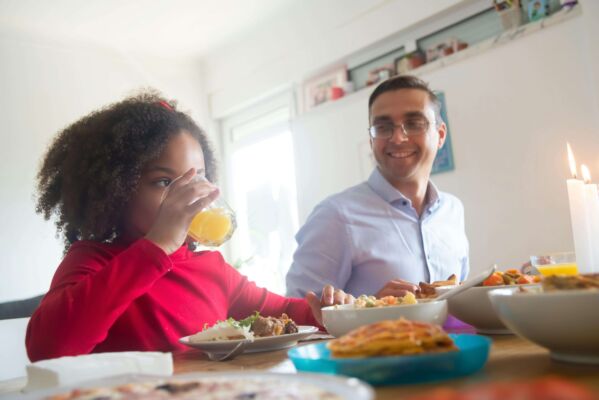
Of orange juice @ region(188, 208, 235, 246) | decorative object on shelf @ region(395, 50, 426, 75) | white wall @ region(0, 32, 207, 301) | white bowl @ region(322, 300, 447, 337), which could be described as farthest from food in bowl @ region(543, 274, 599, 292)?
white wall @ region(0, 32, 207, 301)

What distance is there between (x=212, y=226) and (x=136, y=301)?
0.79ft

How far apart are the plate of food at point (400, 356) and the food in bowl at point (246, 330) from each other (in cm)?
34

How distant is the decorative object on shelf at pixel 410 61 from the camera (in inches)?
124

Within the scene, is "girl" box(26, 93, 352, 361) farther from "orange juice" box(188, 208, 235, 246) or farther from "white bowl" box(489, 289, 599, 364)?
"white bowl" box(489, 289, 599, 364)

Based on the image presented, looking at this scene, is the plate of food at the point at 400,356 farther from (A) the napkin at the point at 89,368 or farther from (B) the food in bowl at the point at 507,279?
(B) the food in bowl at the point at 507,279

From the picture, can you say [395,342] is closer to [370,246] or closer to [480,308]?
[480,308]

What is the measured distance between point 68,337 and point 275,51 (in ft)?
11.8

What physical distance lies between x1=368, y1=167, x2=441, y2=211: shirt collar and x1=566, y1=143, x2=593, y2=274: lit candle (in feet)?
3.15

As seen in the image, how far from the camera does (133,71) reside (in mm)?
4645

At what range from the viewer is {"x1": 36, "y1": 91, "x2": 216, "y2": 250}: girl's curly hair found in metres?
1.32

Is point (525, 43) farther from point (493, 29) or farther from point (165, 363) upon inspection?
point (165, 363)

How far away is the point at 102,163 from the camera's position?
4.50 feet

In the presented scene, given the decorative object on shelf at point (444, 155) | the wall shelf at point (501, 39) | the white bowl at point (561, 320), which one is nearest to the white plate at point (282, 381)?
the white bowl at point (561, 320)

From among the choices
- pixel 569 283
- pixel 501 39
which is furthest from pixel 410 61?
pixel 569 283
